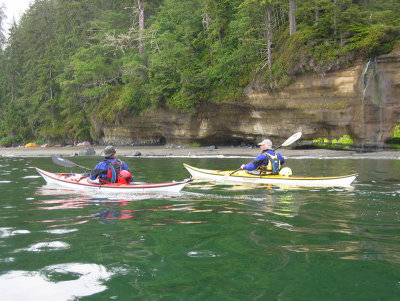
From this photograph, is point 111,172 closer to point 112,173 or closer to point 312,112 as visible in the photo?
point 112,173

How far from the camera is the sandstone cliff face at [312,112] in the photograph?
1959 centimetres

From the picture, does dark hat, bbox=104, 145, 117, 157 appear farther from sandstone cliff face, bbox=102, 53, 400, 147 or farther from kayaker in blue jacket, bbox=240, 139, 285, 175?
sandstone cliff face, bbox=102, 53, 400, 147

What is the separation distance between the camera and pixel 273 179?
385 inches

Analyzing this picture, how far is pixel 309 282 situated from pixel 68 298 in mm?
2162

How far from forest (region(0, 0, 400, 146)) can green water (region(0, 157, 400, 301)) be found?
15.4 metres

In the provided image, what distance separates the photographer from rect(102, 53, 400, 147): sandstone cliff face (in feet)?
64.3

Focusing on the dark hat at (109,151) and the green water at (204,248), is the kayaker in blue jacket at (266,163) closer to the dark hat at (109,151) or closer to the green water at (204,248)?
the green water at (204,248)

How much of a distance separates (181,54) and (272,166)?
66.9 feet

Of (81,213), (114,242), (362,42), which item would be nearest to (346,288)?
(114,242)

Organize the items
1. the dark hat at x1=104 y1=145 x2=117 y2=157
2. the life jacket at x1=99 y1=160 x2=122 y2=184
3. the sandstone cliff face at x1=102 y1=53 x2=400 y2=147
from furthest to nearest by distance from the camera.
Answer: the sandstone cliff face at x1=102 y1=53 x2=400 y2=147 < the life jacket at x1=99 y1=160 x2=122 y2=184 < the dark hat at x1=104 y1=145 x2=117 y2=157

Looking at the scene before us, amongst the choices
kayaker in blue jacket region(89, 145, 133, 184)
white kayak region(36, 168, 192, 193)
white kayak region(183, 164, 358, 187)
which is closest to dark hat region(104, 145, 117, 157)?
kayaker in blue jacket region(89, 145, 133, 184)

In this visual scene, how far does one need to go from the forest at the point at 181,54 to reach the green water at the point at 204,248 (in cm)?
1535

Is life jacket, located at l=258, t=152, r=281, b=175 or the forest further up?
the forest

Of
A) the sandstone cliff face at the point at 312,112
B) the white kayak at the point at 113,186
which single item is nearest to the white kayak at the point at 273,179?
the white kayak at the point at 113,186
